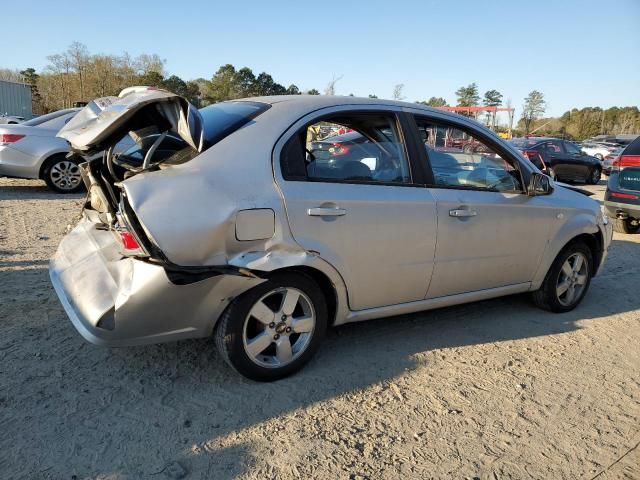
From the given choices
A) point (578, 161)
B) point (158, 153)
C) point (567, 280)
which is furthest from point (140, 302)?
point (578, 161)

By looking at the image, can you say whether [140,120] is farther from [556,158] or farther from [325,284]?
[556,158]

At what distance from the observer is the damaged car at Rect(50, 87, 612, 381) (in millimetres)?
2604

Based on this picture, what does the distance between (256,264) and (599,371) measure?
8.38 feet

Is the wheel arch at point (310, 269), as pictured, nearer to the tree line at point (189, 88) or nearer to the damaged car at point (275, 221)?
the damaged car at point (275, 221)

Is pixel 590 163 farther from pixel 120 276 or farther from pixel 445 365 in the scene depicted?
pixel 120 276

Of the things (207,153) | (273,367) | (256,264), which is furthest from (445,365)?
(207,153)

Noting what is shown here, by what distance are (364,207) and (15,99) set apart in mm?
53128

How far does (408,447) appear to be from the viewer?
8.37ft

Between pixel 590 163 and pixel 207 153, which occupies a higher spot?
pixel 207 153

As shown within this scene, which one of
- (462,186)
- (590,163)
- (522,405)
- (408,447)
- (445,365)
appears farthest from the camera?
(590,163)

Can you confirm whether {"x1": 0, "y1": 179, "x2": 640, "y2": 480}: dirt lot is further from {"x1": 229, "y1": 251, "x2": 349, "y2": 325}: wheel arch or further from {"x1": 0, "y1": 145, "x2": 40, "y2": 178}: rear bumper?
{"x1": 0, "y1": 145, "x2": 40, "y2": 178}: rear bumper

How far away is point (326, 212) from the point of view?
2.96 metres

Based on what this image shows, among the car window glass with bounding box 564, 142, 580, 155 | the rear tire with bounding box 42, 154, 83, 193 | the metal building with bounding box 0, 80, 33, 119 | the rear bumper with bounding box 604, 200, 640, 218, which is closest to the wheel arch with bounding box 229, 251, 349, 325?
the rear bumper with bounding box 604, 200, 640, 218

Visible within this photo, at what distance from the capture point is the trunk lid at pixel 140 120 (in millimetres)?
2740
